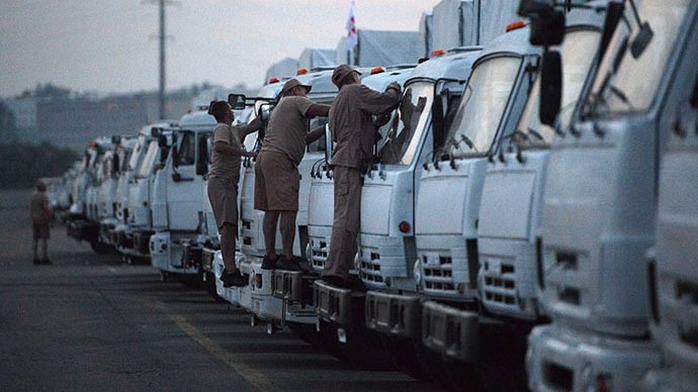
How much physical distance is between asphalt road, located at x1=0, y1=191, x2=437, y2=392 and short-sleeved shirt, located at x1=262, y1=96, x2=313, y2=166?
1928 millimetres

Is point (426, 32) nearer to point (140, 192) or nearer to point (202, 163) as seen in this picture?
point (202, 163)

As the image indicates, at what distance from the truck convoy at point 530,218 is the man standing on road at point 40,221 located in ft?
62.8

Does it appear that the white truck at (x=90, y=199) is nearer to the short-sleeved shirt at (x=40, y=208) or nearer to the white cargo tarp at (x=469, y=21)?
the short-sleeved shirt at (x=40, y=208)

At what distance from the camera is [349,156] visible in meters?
11.9

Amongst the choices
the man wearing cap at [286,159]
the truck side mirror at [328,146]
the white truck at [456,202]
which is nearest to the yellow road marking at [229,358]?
the man wearing cap at [286,159]

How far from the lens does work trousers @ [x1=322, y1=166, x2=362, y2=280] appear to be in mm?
11703

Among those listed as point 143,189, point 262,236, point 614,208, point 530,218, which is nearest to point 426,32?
point 262,236

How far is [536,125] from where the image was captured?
8688mm

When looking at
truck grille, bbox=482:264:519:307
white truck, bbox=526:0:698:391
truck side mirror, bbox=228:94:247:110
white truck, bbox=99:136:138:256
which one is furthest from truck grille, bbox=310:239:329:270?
white truck, bbox=99:136:138:256

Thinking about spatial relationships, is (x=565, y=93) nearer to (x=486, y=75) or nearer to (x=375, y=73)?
(x=486, y=75)

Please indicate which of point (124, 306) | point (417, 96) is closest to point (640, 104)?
point (417, 96)

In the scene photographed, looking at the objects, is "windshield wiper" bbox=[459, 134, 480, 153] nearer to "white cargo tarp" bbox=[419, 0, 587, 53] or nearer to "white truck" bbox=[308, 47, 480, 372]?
"white truck" bbox=[308, 47, 480, 372]

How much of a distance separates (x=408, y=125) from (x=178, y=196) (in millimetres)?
12496

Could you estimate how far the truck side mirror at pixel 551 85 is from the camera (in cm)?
771
